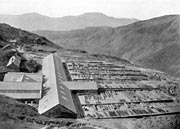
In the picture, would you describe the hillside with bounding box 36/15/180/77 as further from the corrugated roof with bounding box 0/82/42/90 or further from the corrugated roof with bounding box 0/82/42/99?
the corrugated roof with bounding box 0/82/42/99

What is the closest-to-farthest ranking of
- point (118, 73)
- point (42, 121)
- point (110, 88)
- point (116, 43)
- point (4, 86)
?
point (42, 121) < point (4, 86) < point (110, 88) < point (118, 73) < point (116, 43)

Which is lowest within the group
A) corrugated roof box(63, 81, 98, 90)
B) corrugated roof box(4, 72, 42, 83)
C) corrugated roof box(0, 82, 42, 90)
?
corrugated roof box(63, 81, 98, 90)

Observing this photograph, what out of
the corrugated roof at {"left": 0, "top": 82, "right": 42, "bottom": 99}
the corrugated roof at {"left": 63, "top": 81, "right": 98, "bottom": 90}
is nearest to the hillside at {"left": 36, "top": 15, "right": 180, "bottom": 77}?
the corrugated roof at {"left": 63, "top": 81, "right": 98, "bottom": 90}

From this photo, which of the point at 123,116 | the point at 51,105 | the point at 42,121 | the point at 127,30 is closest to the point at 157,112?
the point at 123,116

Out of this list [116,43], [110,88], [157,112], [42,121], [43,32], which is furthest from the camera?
[43,32]

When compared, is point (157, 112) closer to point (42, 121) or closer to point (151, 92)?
point (151, 92)

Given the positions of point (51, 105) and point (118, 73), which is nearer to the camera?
point (51, 105)

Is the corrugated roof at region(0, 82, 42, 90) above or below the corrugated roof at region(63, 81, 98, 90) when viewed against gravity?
above

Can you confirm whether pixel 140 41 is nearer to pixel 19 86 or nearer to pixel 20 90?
pixel 19 86

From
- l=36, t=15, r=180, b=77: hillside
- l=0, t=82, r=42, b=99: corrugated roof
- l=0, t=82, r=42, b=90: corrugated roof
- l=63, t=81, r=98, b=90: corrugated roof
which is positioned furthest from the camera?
l=36, t=15, r=180, b=77: hillside
